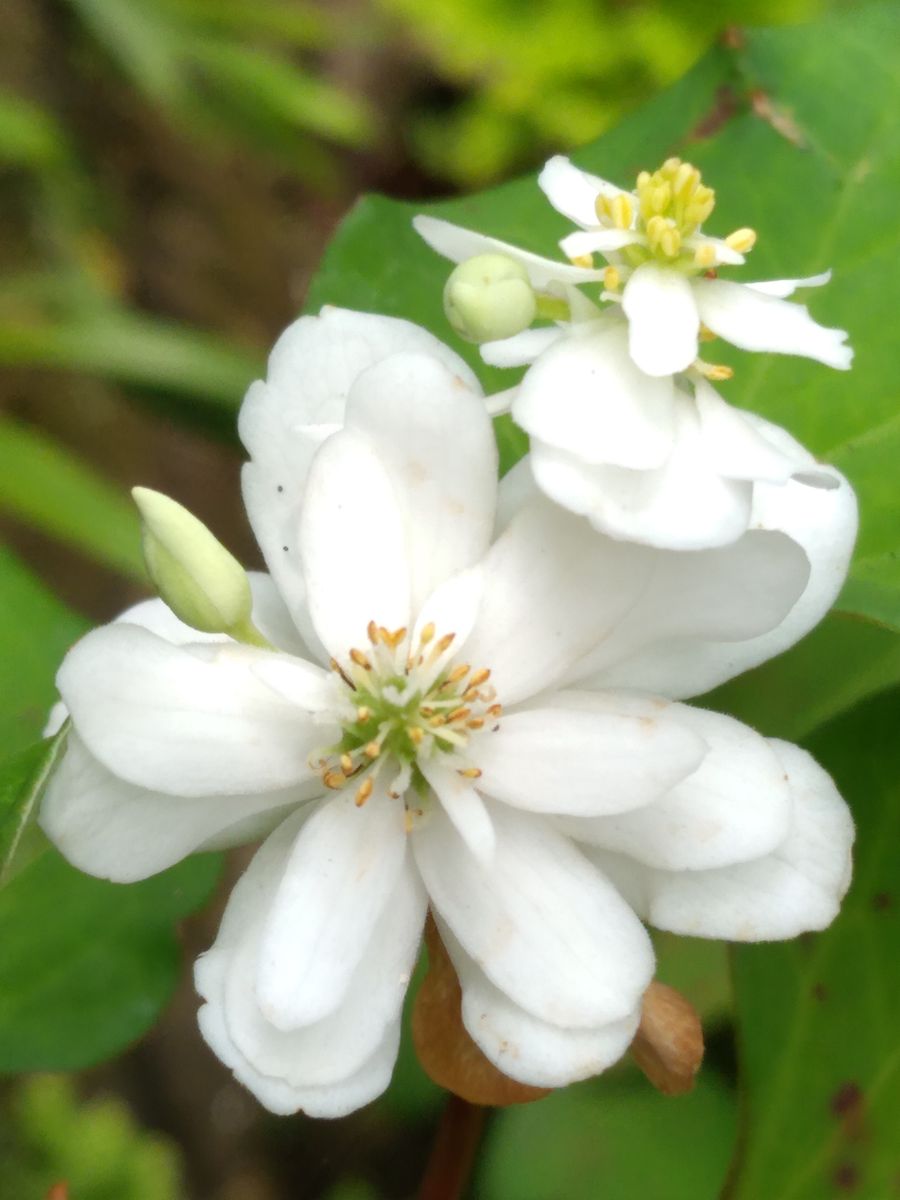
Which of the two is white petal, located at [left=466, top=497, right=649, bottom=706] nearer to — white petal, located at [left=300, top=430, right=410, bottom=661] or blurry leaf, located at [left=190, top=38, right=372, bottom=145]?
white petal, located at [left=300, top=430, right=410, bottom=661]

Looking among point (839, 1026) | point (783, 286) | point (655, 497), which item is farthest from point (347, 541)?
point (839, 1026)

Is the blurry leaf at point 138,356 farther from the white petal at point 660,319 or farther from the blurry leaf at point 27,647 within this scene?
the white petal at point 660,319

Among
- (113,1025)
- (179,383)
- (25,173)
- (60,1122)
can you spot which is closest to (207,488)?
(179,383)

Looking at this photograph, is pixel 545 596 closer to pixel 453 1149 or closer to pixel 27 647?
pixel 453 1149

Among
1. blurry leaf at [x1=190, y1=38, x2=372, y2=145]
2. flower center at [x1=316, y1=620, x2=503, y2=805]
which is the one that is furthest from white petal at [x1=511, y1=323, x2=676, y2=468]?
blurry leaf at [x1=190, y1=38, x2=372, y2=145]

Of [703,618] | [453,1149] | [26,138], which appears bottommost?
[453,1149]

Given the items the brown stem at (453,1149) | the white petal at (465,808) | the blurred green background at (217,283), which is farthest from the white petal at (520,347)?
the blurred green background at (217,283)
